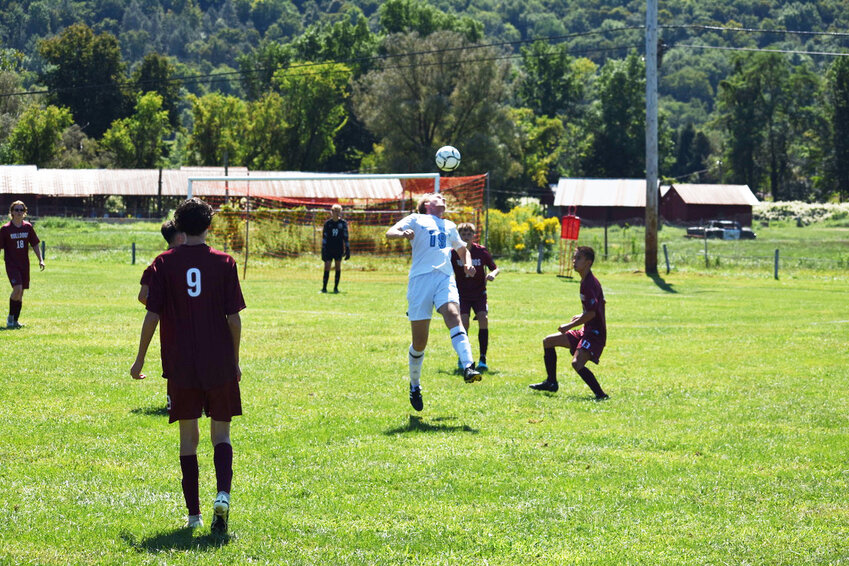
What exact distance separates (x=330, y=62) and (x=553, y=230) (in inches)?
2351

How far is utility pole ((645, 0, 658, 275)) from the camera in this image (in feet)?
111

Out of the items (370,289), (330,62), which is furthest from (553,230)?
(330,62)

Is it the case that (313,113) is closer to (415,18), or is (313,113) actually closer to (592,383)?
(415,18)

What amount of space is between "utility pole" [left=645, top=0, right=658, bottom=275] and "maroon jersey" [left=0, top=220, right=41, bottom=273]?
22709 millimetres

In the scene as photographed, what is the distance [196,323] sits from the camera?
585cm

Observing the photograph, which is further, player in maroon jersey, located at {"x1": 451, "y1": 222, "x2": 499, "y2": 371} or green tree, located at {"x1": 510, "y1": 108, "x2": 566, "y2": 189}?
green tree, located at {"x1": 510, "y1": 108, "x2": 566, "y2": 189}

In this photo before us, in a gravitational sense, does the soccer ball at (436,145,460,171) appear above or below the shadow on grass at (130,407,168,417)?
above

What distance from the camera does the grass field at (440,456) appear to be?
5.75 m

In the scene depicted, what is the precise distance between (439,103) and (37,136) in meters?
37.9

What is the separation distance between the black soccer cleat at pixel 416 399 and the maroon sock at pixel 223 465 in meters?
3.67

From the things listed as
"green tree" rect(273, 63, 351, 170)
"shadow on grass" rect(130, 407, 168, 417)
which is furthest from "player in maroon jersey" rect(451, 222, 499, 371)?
"green tree" rect(273, 63, 351, 170)

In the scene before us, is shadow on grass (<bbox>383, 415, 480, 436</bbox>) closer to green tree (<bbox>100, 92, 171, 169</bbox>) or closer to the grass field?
the grass field

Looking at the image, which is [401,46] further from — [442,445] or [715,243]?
[442,445]

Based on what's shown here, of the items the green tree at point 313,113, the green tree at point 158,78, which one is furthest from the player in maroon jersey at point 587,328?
the green tree at point 158,78
